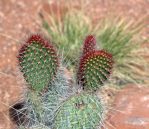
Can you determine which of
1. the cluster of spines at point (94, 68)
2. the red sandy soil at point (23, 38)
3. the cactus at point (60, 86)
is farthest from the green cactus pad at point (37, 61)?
the red sandy soil at point (23, 38)

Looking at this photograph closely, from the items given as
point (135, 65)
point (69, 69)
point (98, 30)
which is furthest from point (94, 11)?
point (69, 69)

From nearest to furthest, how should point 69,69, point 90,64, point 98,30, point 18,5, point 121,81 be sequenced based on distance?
1. point 90,64
2. point 69,69
3. point 121,81
4. point 98,30
5. point 18,5

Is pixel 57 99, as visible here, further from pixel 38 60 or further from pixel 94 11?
pixel 94 11

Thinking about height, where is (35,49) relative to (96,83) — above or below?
above

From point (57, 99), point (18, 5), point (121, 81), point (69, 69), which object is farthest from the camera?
point (18, 5)

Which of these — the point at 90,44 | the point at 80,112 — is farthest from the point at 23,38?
the point at 80,112

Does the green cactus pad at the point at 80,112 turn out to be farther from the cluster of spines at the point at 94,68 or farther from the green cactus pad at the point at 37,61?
the green cactus pad at the point at 37,61

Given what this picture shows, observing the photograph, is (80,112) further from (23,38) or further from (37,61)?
(23,38)
